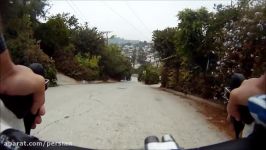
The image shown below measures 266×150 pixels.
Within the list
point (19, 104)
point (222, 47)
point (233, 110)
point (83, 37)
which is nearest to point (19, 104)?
point (19, 104)

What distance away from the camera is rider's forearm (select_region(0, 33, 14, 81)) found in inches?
35.6

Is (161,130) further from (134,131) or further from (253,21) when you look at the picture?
(253,21)

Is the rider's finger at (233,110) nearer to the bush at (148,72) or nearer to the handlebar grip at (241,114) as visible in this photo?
the handlebar grip at (241,114)

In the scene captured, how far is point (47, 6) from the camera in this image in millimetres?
1400

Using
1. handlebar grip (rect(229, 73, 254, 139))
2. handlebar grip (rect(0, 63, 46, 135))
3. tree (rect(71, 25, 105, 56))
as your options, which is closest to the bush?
tree (rect(71, 25, 105, 56))

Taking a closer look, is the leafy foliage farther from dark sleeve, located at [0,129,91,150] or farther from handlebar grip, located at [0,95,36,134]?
dark sleeve, located at [0,129,91,150]

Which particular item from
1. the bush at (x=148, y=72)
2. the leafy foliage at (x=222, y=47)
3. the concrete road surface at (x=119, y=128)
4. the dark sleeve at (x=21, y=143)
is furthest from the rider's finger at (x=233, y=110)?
the bush at (x=148, y=72)

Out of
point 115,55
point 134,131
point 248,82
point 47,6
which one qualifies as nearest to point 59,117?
point 134,131

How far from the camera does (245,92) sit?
99 centimetres

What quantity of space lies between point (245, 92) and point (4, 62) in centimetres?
54

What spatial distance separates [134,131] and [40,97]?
14.8 feet

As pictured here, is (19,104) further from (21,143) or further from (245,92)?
(245,92)

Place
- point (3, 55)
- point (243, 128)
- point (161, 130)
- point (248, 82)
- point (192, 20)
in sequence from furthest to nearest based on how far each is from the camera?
1. point (192, 20)
2. point (161, 130)
3. point (243, 128)
4. point (248, 82)
5. point (3, 55)

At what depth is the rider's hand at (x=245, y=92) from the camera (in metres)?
0.95
